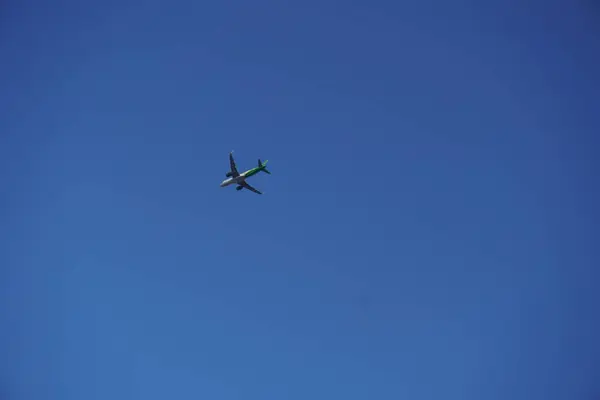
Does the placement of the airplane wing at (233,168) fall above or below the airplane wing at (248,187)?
above

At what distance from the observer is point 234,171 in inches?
2598

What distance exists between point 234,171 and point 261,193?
23.3 feet

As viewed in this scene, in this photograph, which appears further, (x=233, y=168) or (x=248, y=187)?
(x=248, y=187)

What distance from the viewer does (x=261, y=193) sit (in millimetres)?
68375

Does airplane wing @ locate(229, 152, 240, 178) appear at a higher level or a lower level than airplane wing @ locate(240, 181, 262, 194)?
higher
